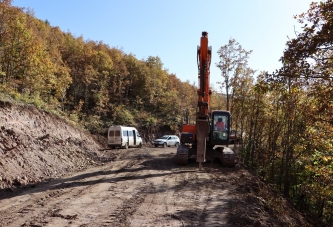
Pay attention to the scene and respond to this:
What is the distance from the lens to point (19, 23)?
2647 cm

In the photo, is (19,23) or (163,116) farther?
(163,116)

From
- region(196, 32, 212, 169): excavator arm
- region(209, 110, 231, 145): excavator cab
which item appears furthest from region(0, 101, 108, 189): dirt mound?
region(209, 110, 231, 145): excavator cab

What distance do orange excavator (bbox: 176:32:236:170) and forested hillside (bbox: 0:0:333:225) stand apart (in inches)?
106

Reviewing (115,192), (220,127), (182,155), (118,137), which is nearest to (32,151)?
(115,192)

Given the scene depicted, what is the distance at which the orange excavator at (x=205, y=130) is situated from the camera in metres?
14.7

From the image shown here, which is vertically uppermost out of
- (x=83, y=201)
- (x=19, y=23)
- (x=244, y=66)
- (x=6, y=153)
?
(x=19, y=23)

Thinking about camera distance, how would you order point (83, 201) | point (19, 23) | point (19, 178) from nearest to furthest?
point (83, 201) < point (19, 178) < point (19, 23)

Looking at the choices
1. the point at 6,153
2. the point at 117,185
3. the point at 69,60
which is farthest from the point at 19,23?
the point at 69,60

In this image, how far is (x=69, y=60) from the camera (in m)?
51.9

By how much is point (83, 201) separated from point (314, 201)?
18.6 m

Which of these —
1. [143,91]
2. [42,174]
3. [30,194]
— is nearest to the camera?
[30,194]

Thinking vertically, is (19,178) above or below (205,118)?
below

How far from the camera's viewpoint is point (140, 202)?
28.9ft

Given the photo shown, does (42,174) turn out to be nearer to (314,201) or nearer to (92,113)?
(314,201)
